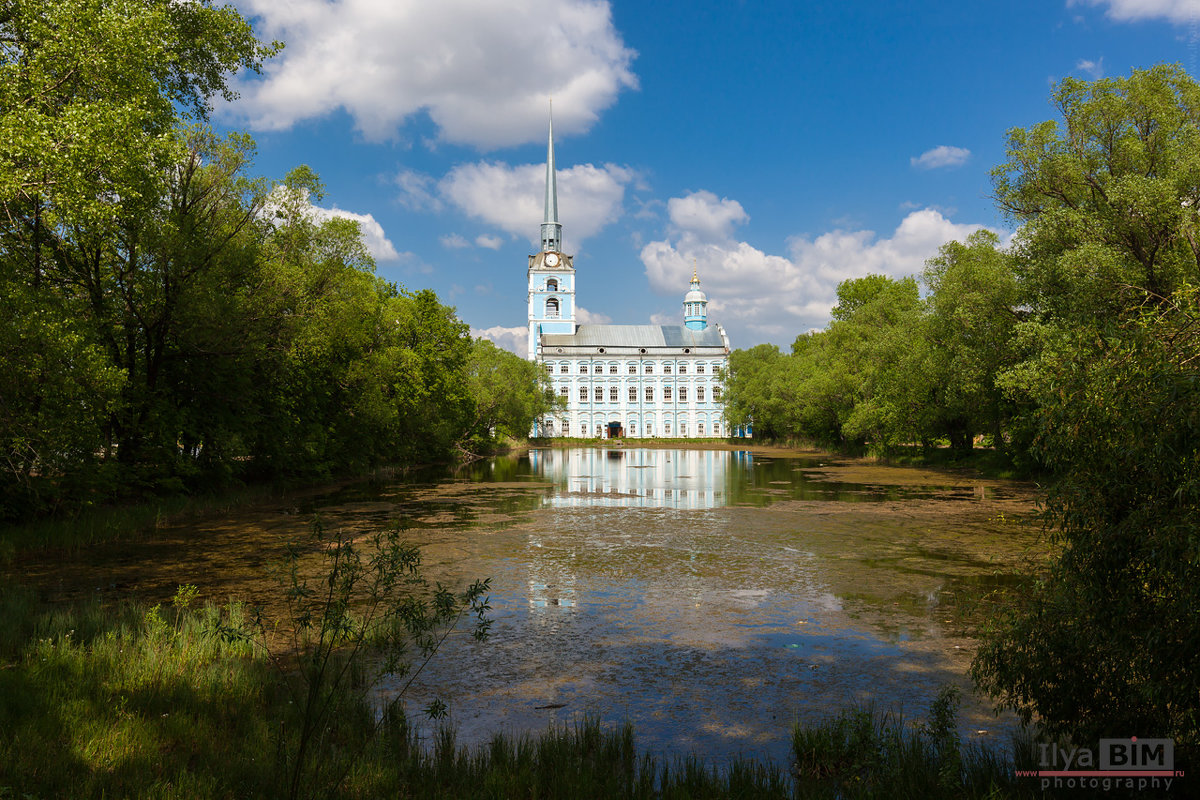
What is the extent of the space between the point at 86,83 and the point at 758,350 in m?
90.8

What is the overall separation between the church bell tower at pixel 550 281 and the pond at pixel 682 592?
3707 inches

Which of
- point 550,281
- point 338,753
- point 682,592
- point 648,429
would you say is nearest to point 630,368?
point 648,429

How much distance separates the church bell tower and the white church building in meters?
0.17

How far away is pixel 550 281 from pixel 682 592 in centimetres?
10848

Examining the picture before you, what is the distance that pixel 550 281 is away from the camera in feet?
384

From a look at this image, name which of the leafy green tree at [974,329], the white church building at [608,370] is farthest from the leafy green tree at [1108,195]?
the white church building at [608,370]

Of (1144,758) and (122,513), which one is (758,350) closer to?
(122,513)

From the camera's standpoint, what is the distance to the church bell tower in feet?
379

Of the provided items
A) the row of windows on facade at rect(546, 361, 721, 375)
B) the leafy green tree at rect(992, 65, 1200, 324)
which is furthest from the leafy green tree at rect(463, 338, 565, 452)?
the leafy green tree at rect(992, 65, 1200, 324)

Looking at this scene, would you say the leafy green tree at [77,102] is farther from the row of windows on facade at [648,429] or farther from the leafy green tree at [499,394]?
the row of windows on facade at [648,429]

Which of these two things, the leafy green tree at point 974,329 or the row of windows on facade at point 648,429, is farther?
the row of windows on facade at point 648,429

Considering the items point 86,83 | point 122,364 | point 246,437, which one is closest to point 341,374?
point 246,437

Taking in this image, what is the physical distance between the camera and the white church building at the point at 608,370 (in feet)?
382

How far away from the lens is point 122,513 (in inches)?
643
